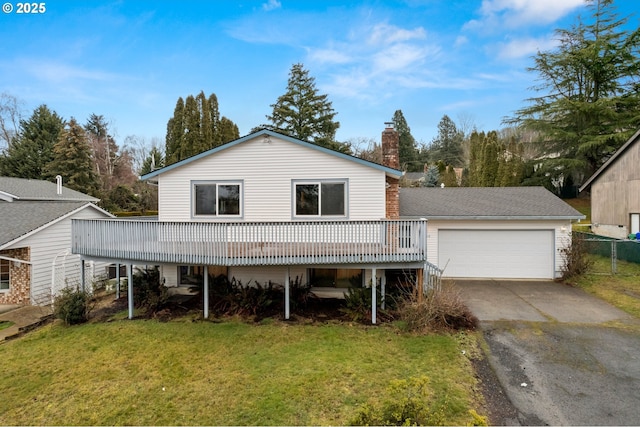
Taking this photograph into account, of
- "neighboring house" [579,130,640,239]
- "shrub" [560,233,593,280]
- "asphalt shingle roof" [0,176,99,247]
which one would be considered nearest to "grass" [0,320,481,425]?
"asphalt shingle roof" [0,176,99,247]

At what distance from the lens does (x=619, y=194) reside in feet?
55.9

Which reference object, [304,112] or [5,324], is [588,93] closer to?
[304,112]

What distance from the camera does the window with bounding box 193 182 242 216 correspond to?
35.9 ft

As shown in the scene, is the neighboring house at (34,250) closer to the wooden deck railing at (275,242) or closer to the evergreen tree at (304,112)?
the wooden deck railing at (275,242)

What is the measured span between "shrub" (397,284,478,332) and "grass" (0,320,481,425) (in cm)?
44

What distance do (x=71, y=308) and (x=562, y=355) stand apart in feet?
40.2

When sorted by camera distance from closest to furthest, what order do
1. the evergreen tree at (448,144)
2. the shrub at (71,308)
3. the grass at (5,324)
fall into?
the shrub at (71,308)
the grass at (5,324)
the evergreen tree at (448,144)

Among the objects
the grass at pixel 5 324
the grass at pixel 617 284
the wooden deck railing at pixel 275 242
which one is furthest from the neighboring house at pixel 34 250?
the grass at pixel 617 284

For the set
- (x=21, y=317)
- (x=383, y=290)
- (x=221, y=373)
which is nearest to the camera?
(x=221, y=373)

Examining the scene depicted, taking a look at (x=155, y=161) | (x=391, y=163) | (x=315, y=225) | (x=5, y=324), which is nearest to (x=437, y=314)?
(x=315, y=225)

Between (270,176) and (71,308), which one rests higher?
(270,176)

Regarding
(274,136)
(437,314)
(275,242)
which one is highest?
(274,136)

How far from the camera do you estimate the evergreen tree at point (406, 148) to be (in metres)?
52.4

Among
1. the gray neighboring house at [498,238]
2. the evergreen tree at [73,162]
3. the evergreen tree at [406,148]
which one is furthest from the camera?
the evergreen tree at [406,148]
